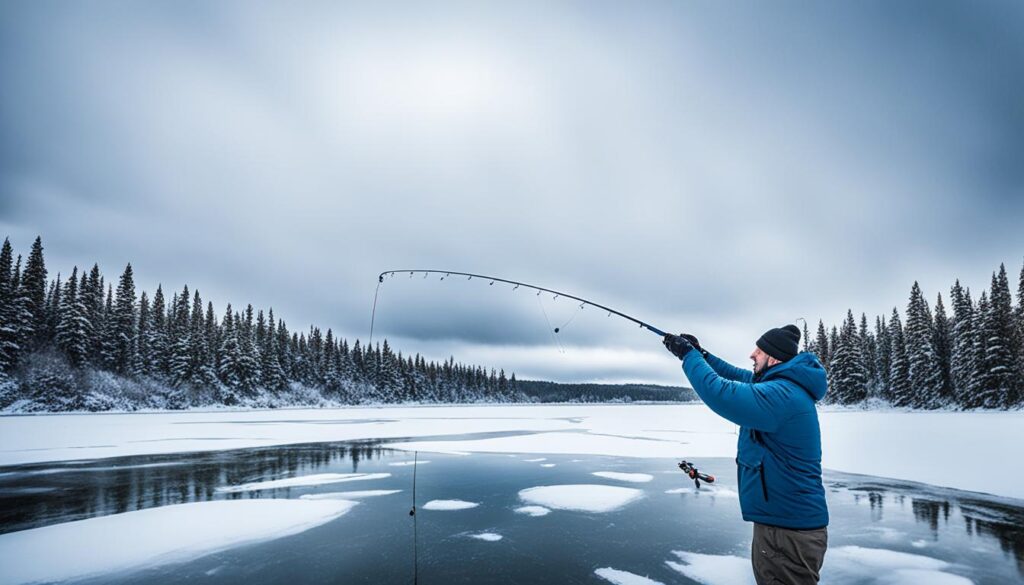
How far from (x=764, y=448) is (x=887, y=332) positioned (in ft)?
254

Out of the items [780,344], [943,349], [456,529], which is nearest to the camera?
[780,344]

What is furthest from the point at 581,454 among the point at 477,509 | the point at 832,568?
the point at 832,568

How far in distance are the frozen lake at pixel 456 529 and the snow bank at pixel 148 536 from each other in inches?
1.4

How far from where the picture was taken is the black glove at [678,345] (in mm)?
3445

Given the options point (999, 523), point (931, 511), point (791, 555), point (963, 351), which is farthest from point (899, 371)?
point (791, 555)

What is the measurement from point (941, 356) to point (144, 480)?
216 ft

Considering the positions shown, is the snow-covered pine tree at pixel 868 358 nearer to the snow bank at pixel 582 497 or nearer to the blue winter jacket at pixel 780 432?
the snow bank at pixel 582 497

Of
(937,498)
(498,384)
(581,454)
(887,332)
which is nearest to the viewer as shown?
(937,498)

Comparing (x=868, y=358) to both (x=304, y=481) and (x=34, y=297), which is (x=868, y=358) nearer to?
(x=304, y=481)

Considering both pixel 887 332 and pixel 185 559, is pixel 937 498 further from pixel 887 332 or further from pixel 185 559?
pixel 887 332

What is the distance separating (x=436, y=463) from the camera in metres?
16.4

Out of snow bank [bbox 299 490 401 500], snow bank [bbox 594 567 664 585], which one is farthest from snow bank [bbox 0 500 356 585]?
snow bank [bbox 594 567 664 585]

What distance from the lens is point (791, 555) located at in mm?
3062

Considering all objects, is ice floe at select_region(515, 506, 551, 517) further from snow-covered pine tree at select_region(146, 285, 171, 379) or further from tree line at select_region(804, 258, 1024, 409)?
snow-covered pine tree at select_region(146, 285, 171, 379)
